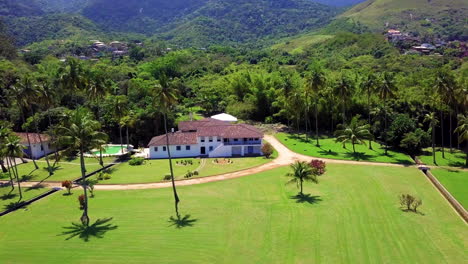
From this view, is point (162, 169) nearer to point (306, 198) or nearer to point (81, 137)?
point (81, 137)

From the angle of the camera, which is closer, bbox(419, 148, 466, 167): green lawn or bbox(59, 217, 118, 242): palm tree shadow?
bbox(59, 217, 118, 242): palm tree shadow

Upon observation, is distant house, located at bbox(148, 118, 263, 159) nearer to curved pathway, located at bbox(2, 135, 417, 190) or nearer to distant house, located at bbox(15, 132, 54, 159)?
curved pathway, located at bbox(2, 135, 417, 190)

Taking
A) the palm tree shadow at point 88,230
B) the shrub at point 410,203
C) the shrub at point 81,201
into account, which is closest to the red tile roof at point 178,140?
the shrub at point 81,201

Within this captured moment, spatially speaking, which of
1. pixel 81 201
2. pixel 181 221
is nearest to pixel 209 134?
pixel 81 201

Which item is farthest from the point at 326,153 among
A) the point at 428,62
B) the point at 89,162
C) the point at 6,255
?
the point at 428,62

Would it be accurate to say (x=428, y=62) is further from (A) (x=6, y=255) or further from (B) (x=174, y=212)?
(A) (x=6, y=255)

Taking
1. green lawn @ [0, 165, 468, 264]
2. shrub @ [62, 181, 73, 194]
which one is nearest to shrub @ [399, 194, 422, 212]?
green lawn @ [0, 165, 468, 264]
